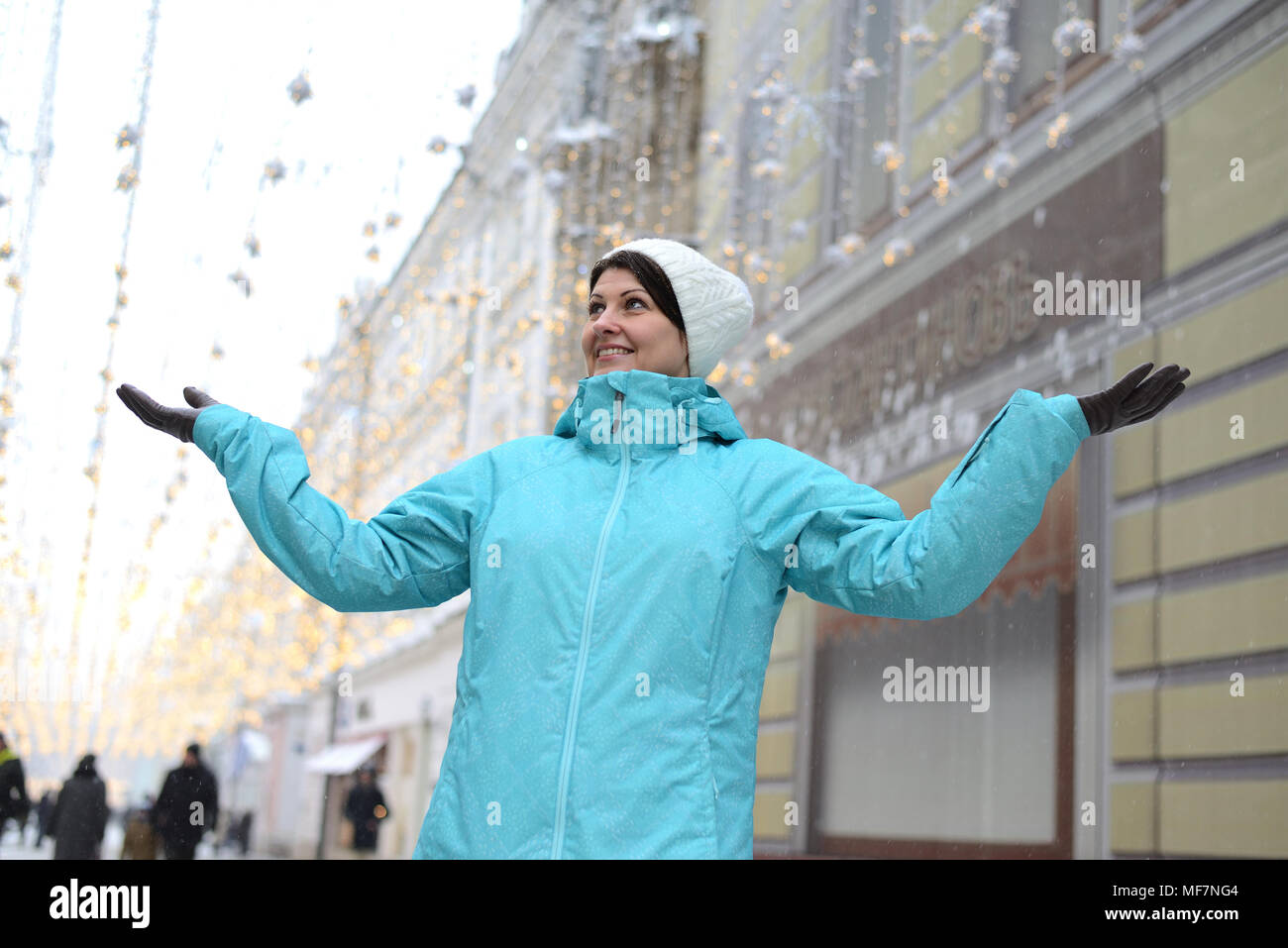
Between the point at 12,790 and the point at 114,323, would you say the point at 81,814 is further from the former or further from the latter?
the point at 114,323

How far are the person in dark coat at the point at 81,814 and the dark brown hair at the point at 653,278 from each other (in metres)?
3.44

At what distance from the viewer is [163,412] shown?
165 cm

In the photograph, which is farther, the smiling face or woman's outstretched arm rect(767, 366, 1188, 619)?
the smiling face

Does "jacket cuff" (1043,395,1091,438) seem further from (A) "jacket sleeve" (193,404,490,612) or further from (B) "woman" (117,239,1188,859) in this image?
(A) "jacket sleeve" (193,404,490,612)

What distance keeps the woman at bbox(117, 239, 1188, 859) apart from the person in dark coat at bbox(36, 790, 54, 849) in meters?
2.96

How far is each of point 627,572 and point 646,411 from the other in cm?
25

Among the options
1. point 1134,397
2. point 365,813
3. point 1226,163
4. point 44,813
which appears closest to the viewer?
point 1134,397

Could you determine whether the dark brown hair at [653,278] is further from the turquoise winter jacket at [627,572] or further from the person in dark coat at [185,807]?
the person in dark coat at [185,807]

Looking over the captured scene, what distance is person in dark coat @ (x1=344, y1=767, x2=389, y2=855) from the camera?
40.9 feet

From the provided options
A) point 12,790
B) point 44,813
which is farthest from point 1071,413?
point 44,813

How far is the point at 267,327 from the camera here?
27.5 ft

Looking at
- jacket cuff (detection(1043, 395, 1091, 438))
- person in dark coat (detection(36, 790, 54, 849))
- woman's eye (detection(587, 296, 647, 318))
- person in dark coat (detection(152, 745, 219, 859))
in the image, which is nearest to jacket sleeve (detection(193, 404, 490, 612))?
woman's eye (detection(587, 296, 647, 318))

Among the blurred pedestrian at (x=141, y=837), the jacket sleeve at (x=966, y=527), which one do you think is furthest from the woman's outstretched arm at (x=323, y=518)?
the blurred pedestrian at (x=141, y=837)

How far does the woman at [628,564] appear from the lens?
1.51 meters
